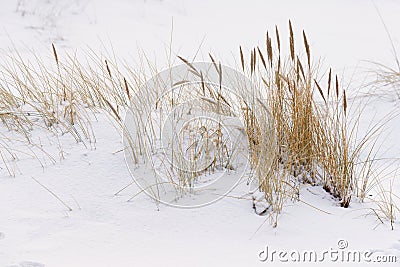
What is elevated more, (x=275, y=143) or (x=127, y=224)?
(x=275, y=143)

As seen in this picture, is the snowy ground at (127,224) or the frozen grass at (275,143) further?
the frozen grass at (275,143)

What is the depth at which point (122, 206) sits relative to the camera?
1671 mm

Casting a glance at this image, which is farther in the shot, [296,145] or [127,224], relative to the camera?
[296,145]

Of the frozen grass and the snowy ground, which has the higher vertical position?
the frozen grass

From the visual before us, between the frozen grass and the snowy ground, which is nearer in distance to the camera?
the snowy ground

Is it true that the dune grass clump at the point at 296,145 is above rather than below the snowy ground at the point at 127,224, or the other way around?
above

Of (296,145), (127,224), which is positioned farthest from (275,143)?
(127,224)

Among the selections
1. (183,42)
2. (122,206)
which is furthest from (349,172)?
(183,42)

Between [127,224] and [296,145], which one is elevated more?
[296,145]

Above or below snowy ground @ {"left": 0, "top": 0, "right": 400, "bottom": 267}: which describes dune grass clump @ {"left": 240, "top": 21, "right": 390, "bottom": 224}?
above

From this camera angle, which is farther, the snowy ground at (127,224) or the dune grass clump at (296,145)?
the dune grass clump at (296,145)

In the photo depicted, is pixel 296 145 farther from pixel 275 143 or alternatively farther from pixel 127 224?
pixel 127 224

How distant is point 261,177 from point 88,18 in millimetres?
4586

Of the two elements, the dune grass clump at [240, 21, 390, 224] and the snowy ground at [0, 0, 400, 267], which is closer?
the snowy ground at [0, 0, 400, 267]
